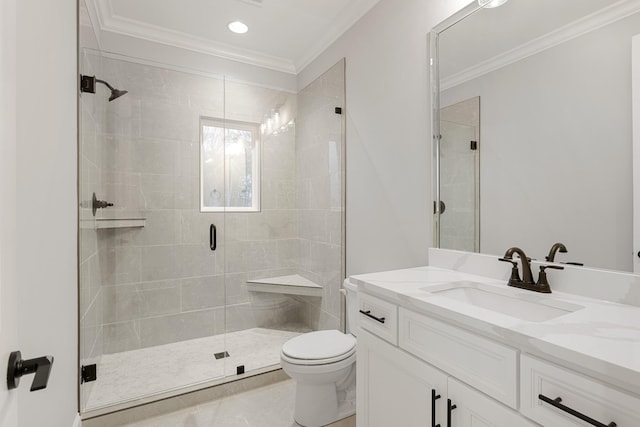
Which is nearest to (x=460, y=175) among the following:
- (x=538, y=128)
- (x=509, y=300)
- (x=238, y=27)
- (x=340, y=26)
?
(x=538, y=128)

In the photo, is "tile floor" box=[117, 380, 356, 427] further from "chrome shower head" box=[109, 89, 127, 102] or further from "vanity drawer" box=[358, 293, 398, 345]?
"chrome shower head" box=[109, 89, 127, 102]

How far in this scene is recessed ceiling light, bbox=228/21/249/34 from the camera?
2.48 meters

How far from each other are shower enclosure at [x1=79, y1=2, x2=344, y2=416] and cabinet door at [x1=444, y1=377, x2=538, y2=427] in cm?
156

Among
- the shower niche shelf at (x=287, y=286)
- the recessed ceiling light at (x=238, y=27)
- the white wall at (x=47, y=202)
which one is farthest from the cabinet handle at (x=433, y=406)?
the recessed ceiling light at (x=238, y=27)

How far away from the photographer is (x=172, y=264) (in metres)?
2.69

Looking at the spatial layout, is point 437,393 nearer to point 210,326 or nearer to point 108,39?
point 210,326

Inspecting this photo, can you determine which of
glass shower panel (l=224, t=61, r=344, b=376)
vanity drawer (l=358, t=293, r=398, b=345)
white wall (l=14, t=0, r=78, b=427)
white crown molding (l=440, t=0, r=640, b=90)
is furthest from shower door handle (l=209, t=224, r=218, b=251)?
white crown molding (l=440, t=0, r=640, b=90)

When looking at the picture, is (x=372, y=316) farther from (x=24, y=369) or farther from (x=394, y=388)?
(x=24, y=369)

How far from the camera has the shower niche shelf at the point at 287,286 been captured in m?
2.83

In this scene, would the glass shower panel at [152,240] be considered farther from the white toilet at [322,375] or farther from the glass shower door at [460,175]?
the glass shower door at [460,175]

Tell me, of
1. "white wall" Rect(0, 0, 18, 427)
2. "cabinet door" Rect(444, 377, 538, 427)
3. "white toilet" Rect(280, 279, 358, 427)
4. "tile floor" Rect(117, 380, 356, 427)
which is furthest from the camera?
"tile floor" Rect(117, 380, 356, 427)

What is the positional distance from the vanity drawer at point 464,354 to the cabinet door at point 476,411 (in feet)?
0.07

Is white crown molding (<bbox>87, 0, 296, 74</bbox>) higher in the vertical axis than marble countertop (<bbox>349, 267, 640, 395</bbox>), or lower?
higher

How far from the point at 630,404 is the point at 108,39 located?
11.1 ft
